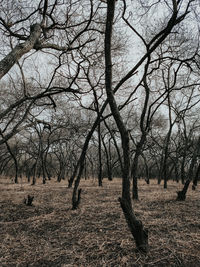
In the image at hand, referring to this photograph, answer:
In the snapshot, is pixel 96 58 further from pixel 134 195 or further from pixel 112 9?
pixel 134 195

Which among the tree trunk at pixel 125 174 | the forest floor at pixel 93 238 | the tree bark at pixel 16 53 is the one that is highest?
the tree bark at pixel 16 53

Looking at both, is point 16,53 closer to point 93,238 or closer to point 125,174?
point 125,174

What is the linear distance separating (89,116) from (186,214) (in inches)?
491

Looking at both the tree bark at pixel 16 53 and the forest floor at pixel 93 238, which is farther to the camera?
the tree bark at pixel 16 53

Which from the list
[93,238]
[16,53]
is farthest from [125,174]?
[16,53]

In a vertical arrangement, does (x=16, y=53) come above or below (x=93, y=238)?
above

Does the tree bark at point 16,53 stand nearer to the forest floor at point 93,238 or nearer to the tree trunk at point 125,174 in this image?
the tree trunk at point 125,174

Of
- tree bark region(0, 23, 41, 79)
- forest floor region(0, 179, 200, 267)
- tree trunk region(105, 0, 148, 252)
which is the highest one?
tree bark region(0, 23, 41, 79)

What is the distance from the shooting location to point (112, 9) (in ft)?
8.25

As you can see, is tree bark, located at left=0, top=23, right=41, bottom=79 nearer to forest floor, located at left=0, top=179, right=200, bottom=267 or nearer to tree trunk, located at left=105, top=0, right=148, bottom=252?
tree trunk, located at left=105, top=0, right=148, bottom=252

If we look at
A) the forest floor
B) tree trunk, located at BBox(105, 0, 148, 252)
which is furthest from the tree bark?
the forest floor

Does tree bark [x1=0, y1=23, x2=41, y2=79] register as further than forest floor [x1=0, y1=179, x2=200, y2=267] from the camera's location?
Yes

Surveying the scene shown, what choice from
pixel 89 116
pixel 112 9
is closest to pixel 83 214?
pixel 112 9

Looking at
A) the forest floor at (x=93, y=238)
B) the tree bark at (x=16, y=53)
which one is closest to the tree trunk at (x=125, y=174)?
the forest floor at (x=93, y=238)
